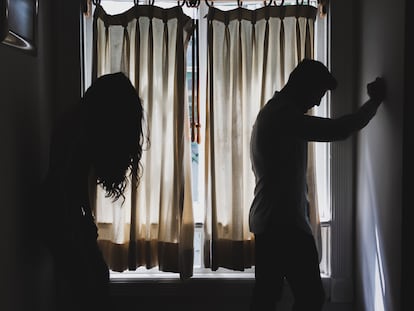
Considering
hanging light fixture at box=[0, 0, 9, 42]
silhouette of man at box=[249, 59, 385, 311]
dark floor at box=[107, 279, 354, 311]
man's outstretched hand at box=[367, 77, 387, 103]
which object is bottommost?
dark floor at box=[107, 279, 354, 311]

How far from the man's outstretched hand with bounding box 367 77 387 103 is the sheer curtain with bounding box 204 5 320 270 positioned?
20.3 inches

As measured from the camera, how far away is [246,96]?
8.84 ft

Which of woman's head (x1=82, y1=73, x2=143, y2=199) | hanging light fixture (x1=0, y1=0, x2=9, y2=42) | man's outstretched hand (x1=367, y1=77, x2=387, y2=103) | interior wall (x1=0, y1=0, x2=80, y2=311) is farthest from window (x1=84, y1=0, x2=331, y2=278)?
hanging light fixture (x1=0, y1=0, x2=9, y2=42)

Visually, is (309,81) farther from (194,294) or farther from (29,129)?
(194,294)

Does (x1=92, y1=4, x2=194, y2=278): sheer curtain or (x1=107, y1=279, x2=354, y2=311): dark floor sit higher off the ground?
(x1=92, y1=4, x2=194, y2=278): sheer curtain

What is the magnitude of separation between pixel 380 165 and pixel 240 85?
79 cm

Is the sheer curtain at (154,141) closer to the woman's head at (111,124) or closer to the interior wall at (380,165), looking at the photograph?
the woman's head at (111,124)

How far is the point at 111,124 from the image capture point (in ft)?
6.52

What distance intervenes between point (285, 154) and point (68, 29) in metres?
1.24

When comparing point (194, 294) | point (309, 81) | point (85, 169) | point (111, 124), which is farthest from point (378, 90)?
point (194, 294)

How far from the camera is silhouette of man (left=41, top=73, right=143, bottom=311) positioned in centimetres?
196

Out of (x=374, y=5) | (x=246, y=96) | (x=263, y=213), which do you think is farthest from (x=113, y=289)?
(x=374, y=5)

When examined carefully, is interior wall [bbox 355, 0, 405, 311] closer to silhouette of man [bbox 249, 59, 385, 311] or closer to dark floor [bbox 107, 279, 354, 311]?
silhouette of man [bbox 249, 59, 385, 311]

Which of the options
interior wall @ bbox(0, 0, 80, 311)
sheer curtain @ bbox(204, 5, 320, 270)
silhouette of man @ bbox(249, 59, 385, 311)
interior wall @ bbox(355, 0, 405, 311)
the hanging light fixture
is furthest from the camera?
sheer curtain @ bbox(204, 5, 320, 270)
